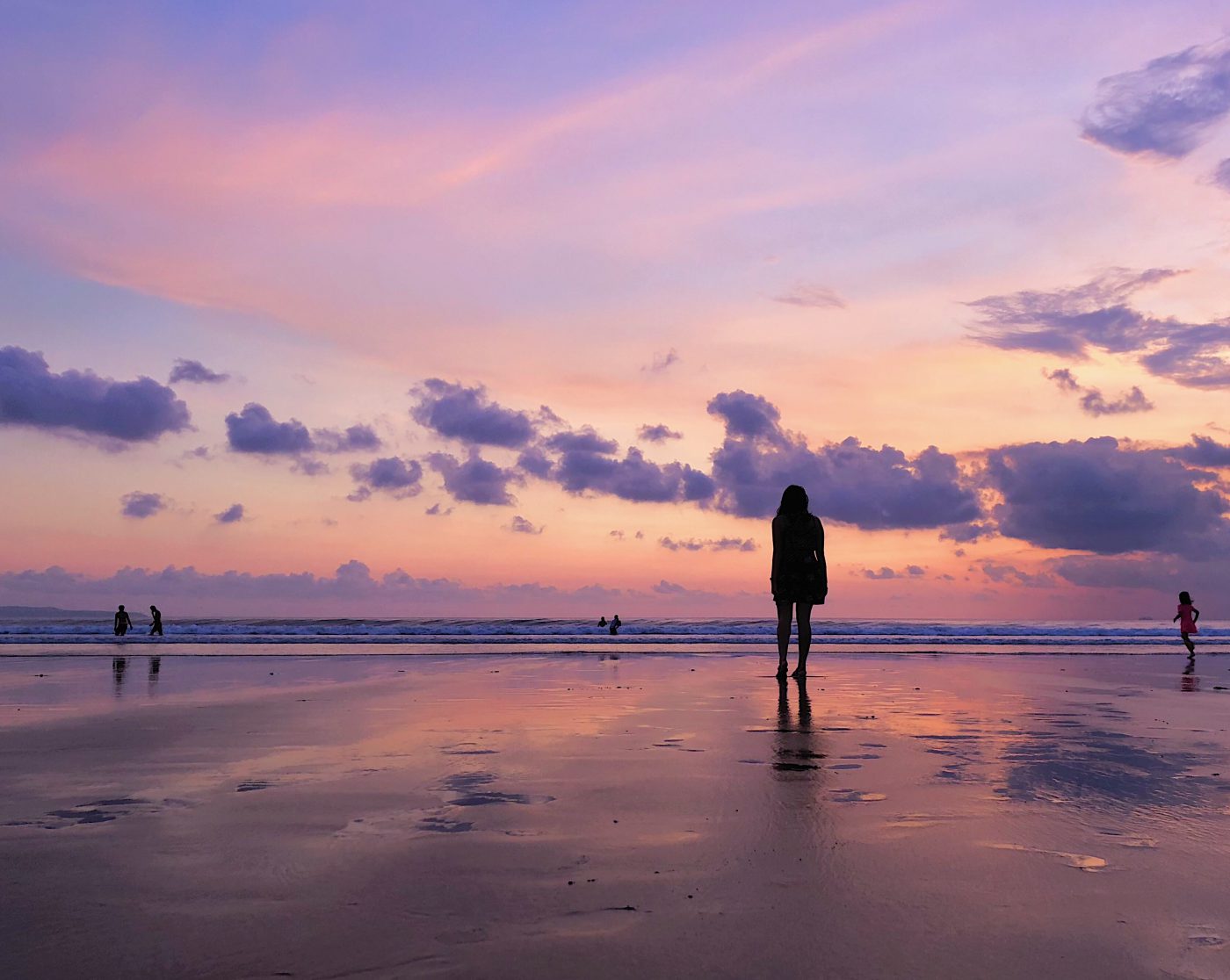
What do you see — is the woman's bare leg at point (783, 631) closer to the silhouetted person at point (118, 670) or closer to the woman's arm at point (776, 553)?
the woman's arm at point (776, 553)

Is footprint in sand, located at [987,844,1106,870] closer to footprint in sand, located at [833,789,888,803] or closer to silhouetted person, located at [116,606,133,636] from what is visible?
footprint in sand, located at [833,789,888,803]

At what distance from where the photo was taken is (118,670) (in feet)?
55.6

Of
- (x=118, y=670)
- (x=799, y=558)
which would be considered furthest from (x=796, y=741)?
(x=118, y=670)

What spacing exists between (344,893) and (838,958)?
71.9 inches

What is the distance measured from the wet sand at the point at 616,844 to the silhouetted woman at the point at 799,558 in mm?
3438

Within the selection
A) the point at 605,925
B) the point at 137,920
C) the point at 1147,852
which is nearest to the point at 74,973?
the point at 137,920

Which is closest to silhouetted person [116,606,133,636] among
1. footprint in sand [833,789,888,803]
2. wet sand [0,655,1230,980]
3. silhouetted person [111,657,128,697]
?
silhouetted person [111,657,128,697]

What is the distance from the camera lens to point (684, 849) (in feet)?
13.5

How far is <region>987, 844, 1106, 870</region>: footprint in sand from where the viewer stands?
382cm

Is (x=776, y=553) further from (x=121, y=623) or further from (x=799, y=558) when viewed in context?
(x=121, y=623)

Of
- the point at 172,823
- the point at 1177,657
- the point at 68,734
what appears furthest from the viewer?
the point at 1177,657

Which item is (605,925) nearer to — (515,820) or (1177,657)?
(515,820)

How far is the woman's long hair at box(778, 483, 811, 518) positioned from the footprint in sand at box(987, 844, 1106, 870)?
893cm

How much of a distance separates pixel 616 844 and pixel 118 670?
15.8 m
